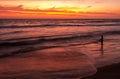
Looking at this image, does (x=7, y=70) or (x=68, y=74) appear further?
(x=7, y=70)

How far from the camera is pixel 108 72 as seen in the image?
36.5 ft

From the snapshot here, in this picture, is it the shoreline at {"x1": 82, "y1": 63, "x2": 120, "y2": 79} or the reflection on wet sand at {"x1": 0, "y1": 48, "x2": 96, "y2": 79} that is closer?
the shoreline at {"x1": 82, "y1": 63, "x2": 120, "y2": 79}

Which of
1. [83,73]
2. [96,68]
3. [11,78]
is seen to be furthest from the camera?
[96,68]

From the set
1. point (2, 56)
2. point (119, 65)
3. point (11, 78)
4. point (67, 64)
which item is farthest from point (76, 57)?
point (11, 78)

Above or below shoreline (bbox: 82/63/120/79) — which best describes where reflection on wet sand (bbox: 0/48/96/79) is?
above

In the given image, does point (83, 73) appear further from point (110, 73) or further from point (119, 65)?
point (119, 65)

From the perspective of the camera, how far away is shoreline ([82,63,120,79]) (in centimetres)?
1027

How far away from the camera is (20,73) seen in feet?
37.0

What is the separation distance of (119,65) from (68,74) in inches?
116

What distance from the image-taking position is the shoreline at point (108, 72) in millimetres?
10266

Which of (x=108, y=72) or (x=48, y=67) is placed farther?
(x=48, y=67)

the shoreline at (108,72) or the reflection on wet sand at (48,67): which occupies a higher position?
the reflection on wet sand at (48,67)

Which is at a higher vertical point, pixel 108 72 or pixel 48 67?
pixel 48 67

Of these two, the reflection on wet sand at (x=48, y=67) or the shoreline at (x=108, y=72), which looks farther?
the reflection on wet sand at (x=48, y=67)
